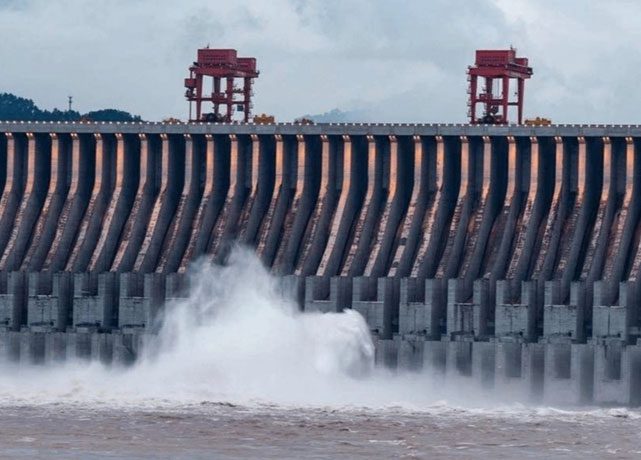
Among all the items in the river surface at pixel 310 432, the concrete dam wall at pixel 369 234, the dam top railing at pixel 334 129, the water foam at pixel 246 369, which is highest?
the dam top railing at pixel 334 129

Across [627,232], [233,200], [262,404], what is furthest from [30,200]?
[627,232]

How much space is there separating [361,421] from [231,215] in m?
24.2

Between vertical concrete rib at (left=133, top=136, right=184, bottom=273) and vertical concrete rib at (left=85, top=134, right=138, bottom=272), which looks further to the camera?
vertical concrete rib at (left=85, top=134, right=138, bottom=272)

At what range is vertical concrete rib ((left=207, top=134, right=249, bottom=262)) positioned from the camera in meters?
117

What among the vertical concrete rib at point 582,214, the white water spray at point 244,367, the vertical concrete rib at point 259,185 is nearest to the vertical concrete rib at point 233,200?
the vertical concrete rib at point 259,185

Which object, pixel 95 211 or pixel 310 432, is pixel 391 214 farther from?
pixel 310 432

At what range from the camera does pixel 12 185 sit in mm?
122312

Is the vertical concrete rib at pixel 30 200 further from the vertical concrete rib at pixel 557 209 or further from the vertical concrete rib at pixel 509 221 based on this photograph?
the vertical concrete rib at pixel 557 209

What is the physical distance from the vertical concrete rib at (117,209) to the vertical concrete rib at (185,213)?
2536 millimetres

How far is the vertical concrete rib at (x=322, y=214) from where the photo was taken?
4537 inches

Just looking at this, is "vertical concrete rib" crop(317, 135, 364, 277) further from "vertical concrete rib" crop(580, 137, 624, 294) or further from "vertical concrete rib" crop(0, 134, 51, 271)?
"vertical concrete rib" crop(0, 134, 51, 271)

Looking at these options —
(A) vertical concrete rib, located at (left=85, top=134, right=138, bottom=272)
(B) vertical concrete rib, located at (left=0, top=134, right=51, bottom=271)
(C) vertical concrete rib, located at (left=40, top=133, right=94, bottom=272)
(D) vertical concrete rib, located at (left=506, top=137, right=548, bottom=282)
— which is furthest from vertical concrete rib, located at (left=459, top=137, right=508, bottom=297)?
(B) vertical concrete rib, located at (left=0, top=134, right=51, bottom=271)

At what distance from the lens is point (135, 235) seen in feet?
389

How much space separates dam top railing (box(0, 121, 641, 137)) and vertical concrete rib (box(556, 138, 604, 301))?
1.41 metres
